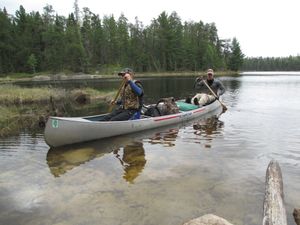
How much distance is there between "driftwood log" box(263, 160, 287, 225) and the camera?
14.2 feet

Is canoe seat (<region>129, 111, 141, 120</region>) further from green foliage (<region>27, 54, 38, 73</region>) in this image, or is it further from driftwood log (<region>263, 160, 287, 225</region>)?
green foliage (<region>27, 54, 38, 73</region>)

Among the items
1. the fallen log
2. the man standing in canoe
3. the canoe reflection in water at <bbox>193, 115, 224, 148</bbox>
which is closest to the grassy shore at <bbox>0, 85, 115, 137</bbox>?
the man standing in canoe

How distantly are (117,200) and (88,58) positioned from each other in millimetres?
79363

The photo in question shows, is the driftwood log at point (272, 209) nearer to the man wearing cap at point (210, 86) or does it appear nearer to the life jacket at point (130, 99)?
the life jacket at point (130, 99)

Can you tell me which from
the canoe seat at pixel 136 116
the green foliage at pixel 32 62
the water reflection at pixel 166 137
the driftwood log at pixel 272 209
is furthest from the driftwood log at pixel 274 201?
the green foliage at pixel 32 62

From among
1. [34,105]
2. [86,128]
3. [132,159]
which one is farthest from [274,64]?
[132,159]

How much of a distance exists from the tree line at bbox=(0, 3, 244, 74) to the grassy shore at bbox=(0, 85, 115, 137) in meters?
58.9

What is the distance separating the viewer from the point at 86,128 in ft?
31.9

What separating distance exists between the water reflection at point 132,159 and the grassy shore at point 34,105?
483 centimetres

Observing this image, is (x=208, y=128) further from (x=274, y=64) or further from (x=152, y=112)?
(x=274, y=64)

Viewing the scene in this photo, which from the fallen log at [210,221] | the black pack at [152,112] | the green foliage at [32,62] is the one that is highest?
the green foliage at [32,62]

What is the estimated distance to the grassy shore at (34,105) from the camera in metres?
12.8

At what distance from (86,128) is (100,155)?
1139 mm

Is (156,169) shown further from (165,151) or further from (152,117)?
(152,117)
